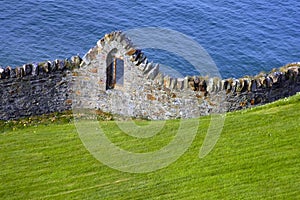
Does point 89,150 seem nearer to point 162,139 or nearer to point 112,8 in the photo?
point 162,139

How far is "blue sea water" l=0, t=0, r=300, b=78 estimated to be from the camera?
38.5 meters

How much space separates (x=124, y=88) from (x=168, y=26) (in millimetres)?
19676

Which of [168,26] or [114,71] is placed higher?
[168,26]

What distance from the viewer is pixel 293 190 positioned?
1739 centimetres

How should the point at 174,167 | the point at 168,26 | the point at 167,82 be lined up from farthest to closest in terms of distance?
1. the point at 168,26
2. the point at 167,82
3. the point at 174,167

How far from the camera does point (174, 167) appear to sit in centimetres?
1877

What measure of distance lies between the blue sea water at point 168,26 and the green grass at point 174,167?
15249 mm

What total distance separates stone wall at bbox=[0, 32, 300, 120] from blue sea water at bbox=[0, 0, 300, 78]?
11076mm

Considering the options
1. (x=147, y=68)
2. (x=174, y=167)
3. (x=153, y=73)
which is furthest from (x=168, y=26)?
(x=174, y=167)

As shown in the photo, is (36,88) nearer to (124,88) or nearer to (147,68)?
(124,88)

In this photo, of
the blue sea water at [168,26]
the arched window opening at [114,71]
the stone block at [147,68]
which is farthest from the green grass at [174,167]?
the blue sea water at [168,26]

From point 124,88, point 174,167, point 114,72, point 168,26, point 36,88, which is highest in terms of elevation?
point 168,26

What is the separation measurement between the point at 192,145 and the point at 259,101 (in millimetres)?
5034

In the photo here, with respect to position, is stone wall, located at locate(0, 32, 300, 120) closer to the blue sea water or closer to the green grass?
the green grass
